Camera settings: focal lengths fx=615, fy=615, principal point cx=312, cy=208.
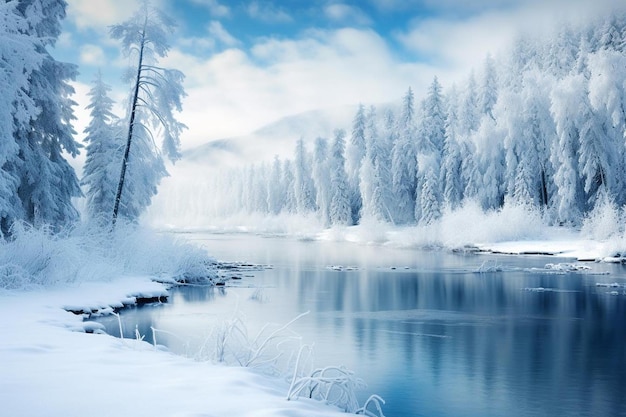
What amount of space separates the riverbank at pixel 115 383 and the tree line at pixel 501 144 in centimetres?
3676

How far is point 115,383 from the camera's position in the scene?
258 inches

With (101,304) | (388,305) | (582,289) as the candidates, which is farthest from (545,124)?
(101,304)

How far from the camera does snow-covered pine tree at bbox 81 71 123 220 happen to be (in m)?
29.0

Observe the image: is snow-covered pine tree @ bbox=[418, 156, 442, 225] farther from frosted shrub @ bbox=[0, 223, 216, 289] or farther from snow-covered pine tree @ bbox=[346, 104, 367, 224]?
frosted shrub @ bbox=[0, 223, 216, 289]

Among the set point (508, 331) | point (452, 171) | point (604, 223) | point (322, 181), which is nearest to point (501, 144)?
point (452, 171)

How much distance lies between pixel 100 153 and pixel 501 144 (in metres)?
32.3

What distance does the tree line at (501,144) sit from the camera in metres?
40.7

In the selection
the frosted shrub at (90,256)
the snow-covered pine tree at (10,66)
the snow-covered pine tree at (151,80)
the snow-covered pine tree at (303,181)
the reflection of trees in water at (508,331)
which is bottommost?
the reflection of trees in water at (508,331)

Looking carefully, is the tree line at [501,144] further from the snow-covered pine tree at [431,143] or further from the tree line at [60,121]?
the tree line at [60,121]

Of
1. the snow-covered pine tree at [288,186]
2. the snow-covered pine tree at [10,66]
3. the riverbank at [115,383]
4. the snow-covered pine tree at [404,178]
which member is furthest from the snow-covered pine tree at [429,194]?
the riverbank at [115,383]

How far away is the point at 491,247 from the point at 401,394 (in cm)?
3329

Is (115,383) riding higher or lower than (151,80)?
lower

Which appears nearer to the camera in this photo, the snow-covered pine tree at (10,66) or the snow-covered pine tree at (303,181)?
the snow-covered pine tree at (10,66)

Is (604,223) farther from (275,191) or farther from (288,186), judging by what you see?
(275,191)
